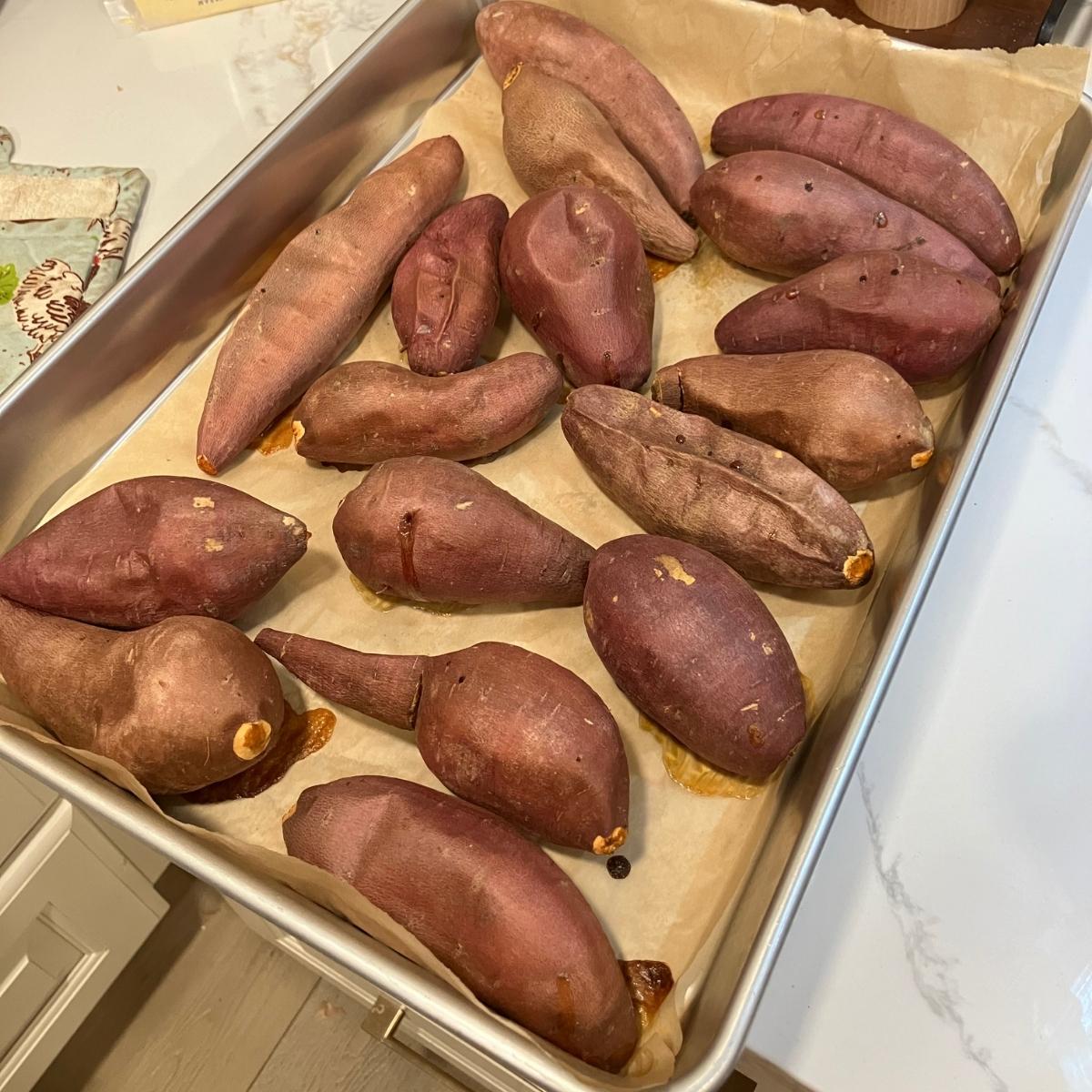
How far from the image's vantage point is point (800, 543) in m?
0.69

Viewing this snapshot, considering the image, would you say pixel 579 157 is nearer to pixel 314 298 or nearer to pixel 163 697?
pixel 314 298

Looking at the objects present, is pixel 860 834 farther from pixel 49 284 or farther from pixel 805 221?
pixel 49 284

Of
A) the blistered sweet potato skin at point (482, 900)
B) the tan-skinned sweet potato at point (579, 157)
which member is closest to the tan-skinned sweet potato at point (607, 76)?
the tan-skinned sweet potato at point (579, 157)

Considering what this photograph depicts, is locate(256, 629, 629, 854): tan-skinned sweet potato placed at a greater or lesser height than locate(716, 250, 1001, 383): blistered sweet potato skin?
lesser

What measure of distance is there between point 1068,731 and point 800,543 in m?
0.22

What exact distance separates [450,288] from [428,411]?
0.14 metres

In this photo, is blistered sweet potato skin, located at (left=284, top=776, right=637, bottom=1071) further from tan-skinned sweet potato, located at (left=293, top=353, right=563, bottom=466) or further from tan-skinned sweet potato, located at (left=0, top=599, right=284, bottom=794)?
tan-skinned sweet potato, located at (left=293, top=353, right=563, bottom=466)

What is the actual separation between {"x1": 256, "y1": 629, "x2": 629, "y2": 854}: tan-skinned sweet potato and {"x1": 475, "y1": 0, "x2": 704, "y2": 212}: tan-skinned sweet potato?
0.54 metres

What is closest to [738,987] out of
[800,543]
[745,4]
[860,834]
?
[860,834]

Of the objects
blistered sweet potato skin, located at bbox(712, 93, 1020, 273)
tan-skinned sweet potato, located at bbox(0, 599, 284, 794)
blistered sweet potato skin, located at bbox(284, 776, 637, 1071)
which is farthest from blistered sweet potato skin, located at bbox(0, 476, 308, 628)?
blistered sweet potato skin, located at bbox(712, 93, 1020, 273)

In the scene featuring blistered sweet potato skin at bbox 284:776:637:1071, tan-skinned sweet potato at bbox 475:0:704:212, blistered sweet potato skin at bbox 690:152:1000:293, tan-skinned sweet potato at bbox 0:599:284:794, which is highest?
tan-skinned sweet potato at bbox 475:0:704:212

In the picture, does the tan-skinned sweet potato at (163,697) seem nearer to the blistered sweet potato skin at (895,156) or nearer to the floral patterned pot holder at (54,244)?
the floral patterned pot holder at (54,244)

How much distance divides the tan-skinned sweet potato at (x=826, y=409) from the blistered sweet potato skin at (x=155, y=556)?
347 millimetres

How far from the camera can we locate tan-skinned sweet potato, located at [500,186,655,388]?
2.68 ft
